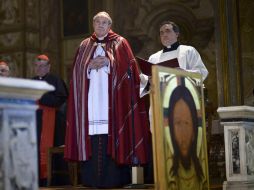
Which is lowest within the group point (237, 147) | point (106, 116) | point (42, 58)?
point (237, 147)

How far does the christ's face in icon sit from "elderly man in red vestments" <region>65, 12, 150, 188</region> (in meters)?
1.30

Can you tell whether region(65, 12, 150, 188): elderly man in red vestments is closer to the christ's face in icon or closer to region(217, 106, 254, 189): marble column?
region(217, 106, 254, 189): marble column

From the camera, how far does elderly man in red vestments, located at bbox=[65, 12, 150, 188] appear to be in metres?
6.13

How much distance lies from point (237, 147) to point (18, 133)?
10.6ft

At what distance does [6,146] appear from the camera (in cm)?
322

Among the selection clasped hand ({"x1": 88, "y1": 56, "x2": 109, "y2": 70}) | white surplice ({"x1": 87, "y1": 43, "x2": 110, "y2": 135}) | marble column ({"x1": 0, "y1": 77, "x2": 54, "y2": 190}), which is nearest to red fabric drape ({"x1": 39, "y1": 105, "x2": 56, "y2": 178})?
white surplice ({"x1": 87, "y1": 43, "x2": 110, "y2": 135})

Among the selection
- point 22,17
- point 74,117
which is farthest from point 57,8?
point 74,117

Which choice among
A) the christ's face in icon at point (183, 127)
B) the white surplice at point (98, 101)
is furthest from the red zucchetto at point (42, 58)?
the christ's face in icon at point (183, 127)

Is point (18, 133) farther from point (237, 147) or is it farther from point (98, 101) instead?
point (237, 147)

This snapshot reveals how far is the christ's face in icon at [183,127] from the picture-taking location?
4703 millimetres

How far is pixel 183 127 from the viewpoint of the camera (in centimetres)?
482

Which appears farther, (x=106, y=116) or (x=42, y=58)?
(x=42, y=58)

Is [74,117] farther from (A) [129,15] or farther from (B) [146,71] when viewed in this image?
(A) [129,15]

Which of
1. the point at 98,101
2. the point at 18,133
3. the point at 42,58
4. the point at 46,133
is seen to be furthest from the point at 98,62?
the point at 18,133
